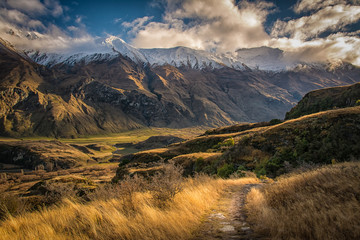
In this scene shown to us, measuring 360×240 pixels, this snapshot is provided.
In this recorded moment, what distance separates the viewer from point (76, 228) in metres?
4.67

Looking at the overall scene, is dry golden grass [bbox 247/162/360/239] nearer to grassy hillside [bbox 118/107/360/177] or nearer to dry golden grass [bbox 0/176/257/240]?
dry golden grass [bbox 0/176/257/240]

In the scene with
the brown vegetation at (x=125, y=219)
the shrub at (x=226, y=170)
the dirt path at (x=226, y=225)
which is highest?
the brown vegetation at (x=125, y=219)

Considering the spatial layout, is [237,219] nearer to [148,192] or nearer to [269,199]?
[269,199]

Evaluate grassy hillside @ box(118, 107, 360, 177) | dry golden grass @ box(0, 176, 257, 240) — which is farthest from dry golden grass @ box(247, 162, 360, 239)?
grassy hillside @ box(118, 107, 360, 177)

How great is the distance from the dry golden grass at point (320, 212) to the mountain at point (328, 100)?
4434 centimetres

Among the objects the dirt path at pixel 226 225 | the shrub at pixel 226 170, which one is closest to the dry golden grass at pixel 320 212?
the dirt path at pixel 226 225

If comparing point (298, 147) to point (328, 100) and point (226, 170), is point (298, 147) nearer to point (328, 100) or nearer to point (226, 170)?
point (226, 170)

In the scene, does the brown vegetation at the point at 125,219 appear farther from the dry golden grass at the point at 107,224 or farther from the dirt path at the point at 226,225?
the dirt path at the point at 226,225

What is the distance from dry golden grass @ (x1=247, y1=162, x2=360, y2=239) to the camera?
3.36 m

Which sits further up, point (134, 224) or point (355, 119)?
point (355, 119)

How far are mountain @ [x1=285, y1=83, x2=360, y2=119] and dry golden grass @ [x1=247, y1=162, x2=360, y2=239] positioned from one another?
4434 cm

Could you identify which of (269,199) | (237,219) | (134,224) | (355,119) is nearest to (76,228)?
(134,224)

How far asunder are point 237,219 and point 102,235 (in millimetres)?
3903

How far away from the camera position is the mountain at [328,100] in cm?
4216
